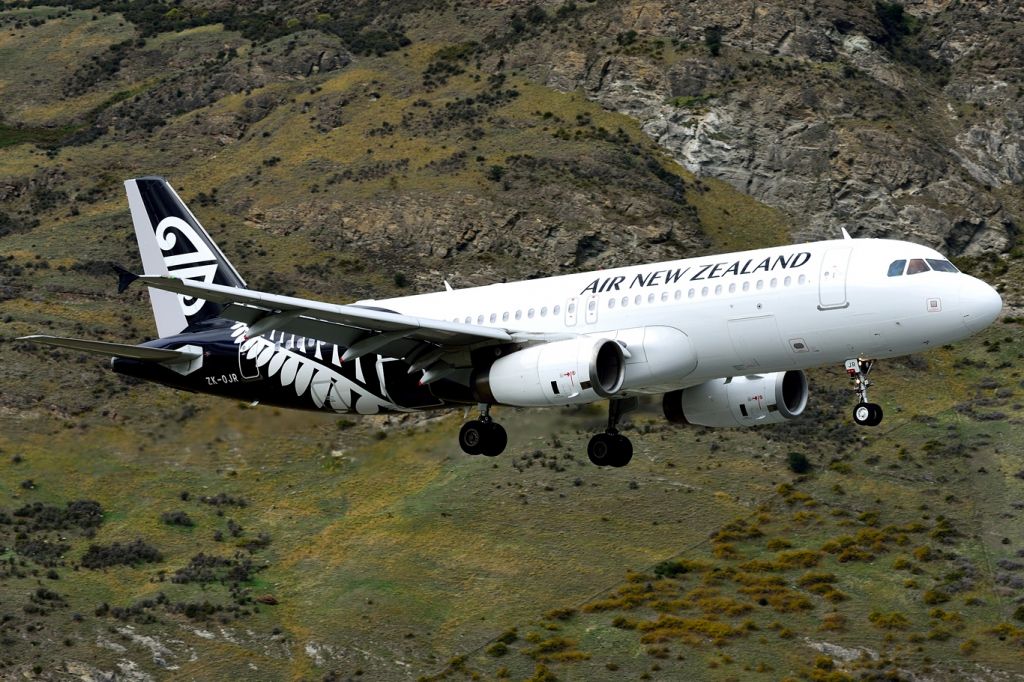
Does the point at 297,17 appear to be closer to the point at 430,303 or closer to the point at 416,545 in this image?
the point at 416,545

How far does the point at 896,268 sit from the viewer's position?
41219 millimetres

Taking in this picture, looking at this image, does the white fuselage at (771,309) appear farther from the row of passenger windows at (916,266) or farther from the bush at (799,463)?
the bush at (799,463)

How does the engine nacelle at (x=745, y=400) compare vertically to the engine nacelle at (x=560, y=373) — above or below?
below

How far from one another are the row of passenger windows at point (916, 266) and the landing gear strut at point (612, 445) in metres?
10.3

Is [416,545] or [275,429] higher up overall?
[275,429]

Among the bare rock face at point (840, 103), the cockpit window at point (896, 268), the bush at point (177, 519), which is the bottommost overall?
the bush at point (177, 519)

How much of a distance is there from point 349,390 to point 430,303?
3.98 metres

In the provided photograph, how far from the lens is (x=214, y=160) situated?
15388 centimetres

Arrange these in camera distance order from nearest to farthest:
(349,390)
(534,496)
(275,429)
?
(349,390)
(275,429)
(534,496)

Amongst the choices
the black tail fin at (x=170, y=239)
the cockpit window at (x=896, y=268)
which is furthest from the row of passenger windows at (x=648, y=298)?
the black tail fin at (x=170, y=239)

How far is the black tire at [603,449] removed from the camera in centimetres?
4788

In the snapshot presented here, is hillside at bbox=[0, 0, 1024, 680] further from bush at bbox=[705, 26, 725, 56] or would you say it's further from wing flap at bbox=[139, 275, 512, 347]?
wing flap at bbox=[139, 275, 512, 347]

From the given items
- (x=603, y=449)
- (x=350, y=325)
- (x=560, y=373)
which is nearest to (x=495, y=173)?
(x=603, y=449)

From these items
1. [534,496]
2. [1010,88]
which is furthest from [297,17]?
[534,496]
